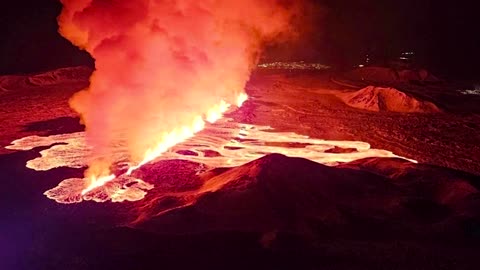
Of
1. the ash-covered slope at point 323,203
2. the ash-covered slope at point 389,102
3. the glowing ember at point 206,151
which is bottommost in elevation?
the glowing ember at point 206,151

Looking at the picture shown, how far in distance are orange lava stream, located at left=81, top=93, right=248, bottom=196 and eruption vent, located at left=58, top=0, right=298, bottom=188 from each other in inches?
1.2

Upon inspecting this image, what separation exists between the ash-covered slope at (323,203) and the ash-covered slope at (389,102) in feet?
39.4

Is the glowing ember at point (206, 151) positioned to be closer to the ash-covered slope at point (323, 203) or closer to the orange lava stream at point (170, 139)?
the orange lava stream at point (170, 139)

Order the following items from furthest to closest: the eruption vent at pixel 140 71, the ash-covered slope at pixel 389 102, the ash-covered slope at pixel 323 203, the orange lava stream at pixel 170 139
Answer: the ash-covered slope at pixel 389 102, the eruption vent at pixel 140 71, the orange lava stream at pixel 170 139, the ash-covered slope at pixel 323 203

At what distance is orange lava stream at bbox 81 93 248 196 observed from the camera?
11.2 m

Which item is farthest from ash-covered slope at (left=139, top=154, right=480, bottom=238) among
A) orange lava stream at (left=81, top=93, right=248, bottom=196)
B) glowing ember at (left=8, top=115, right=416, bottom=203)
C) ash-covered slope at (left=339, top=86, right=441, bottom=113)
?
ash-covered slope at (left=339, top=86, right=441, bottom=113)

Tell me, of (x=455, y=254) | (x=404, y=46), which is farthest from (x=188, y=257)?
(x=404, y=46)

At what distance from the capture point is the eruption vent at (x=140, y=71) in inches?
555

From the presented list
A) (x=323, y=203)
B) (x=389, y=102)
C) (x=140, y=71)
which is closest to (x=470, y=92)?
(x=389, y=102)

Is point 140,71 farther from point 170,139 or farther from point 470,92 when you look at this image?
point 470,92

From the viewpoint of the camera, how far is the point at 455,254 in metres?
7.18

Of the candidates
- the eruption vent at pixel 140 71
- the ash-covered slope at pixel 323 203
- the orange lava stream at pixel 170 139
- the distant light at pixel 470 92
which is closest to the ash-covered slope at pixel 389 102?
the orange lava stream at pixel 170 139

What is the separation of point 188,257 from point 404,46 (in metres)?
44.0

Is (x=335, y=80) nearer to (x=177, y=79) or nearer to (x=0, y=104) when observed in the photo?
(x=177, y=79)
